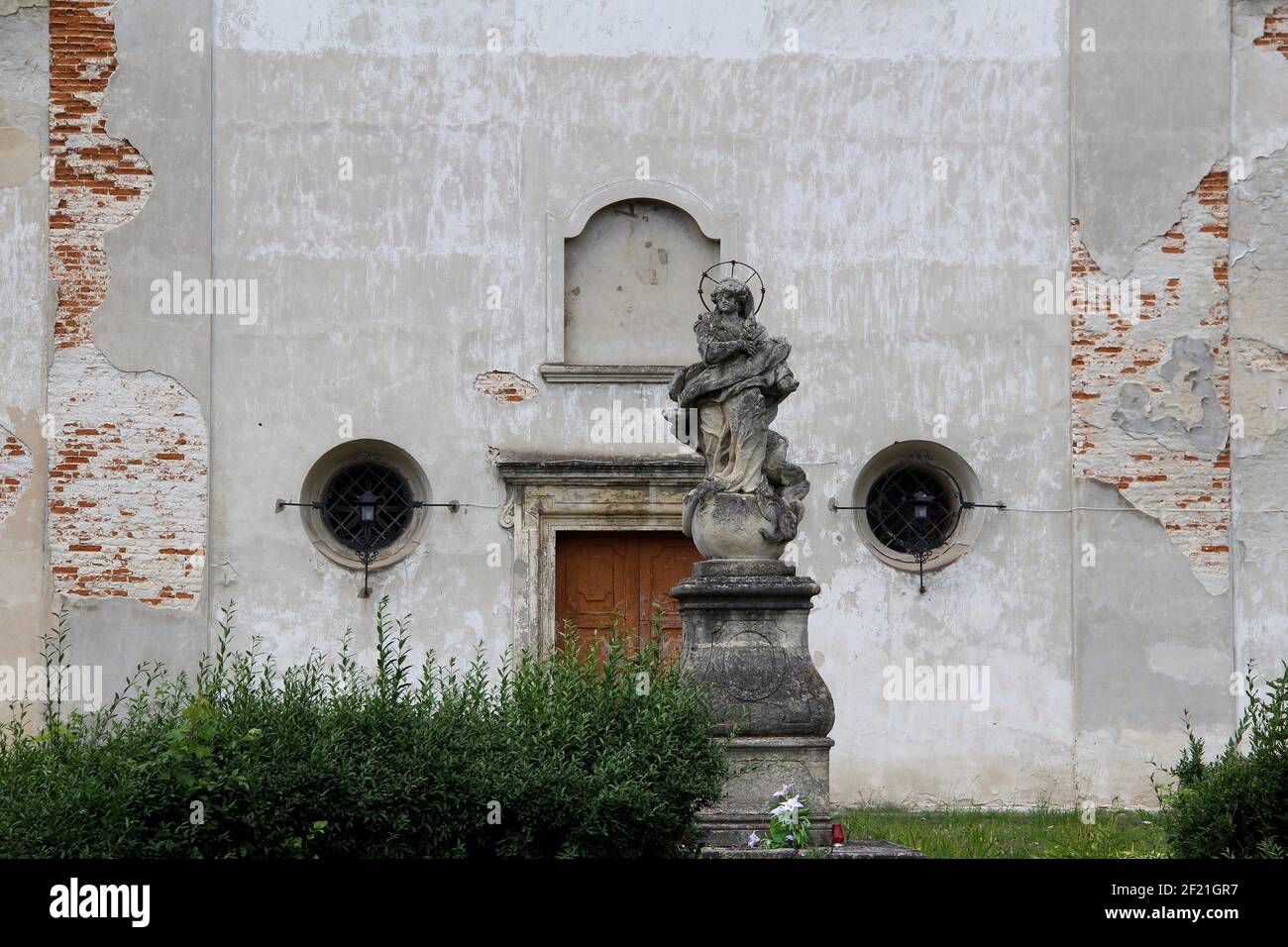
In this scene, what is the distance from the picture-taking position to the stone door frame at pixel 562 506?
567 inches

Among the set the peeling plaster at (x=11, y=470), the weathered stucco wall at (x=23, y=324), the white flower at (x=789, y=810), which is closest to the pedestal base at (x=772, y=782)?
the white flower at (x=789, y=810)

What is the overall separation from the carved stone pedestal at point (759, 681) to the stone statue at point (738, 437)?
0.66 feet

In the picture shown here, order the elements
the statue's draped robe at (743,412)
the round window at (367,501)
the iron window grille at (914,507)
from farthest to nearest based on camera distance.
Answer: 1. the iron window grille at (914,507)
2. the round window at (367,501)
3. the statue's draped robe at (743,412)

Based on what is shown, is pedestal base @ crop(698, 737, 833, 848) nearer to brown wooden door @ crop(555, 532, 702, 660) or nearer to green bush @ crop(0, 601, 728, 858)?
green bush @ crop(0, 601, 728, 858)

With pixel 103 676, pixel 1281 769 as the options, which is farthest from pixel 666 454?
pixel 1281 769

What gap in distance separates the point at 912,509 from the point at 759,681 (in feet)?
18.4

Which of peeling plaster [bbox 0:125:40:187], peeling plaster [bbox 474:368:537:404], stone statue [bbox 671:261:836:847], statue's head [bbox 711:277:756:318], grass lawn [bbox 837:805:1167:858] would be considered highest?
peeling plaster [bbox 0:125:40:187]

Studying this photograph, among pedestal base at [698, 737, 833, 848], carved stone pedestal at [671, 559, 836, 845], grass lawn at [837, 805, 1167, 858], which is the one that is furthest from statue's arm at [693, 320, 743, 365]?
grass lawn at [837, 805, 1167, 858]

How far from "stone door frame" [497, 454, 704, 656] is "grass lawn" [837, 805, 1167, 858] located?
2.83m

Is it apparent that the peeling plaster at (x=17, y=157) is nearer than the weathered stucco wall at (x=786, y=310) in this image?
No

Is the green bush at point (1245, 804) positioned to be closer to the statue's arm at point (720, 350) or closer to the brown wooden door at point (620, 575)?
the statue's arm at point (720, 350)

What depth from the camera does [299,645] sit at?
46.9 ft

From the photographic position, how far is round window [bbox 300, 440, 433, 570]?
1448 centimetres

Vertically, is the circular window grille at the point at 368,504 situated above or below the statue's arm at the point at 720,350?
below
